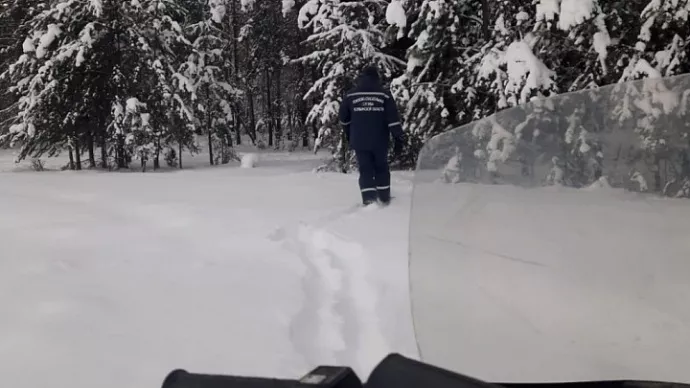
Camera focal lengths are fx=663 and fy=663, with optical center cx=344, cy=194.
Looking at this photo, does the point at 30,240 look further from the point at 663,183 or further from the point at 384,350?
the point at 663,183

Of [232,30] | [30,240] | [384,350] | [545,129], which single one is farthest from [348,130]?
[232,30]

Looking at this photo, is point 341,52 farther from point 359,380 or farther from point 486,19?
point 359,380

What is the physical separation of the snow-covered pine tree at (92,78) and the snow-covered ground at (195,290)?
1068 cm

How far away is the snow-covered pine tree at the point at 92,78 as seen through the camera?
1847 centimetres

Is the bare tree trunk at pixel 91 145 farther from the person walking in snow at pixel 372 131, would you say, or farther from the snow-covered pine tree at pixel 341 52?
the person walking in snow at pixel 372 131

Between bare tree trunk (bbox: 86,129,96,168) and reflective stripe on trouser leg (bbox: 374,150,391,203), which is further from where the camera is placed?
bare tree trunk (bbox: 86,129,96,168)

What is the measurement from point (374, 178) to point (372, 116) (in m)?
0.81

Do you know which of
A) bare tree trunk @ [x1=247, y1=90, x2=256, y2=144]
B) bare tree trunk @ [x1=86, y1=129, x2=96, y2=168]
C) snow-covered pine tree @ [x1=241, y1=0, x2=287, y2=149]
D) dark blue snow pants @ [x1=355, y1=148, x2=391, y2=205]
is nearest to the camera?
dark blue snow pants @ [x1=355, y1=148, x2=391, y2=205]

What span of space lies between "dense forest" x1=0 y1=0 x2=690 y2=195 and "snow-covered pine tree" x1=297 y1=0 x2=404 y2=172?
36 millimetres

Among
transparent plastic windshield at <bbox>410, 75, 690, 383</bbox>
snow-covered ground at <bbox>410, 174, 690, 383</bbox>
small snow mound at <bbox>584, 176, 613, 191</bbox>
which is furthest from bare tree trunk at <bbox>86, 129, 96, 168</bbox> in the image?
small snow mound at <bbox>584, 176, 613, 191</bbox>

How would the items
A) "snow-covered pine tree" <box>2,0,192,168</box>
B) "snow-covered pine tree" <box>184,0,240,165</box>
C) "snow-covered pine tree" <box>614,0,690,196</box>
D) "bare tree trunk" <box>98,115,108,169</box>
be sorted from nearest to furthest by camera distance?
"snow-covered pine tree" <box>614,0,690,196</box> < "snow-covered pine tree" <box>2,0,192,168</box> < "bare tree trunk" <box>98,115,108,169</box> < "snow-covered pine tree" <box>184,0,240,165</box>

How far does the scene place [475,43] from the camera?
1405 cm

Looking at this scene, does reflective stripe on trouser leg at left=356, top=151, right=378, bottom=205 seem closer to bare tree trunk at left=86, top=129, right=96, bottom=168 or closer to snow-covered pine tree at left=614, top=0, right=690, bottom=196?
snow-covered pine tree at left=614, top=0, right=690, bottom=196

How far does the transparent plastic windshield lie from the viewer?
6.57 feet
